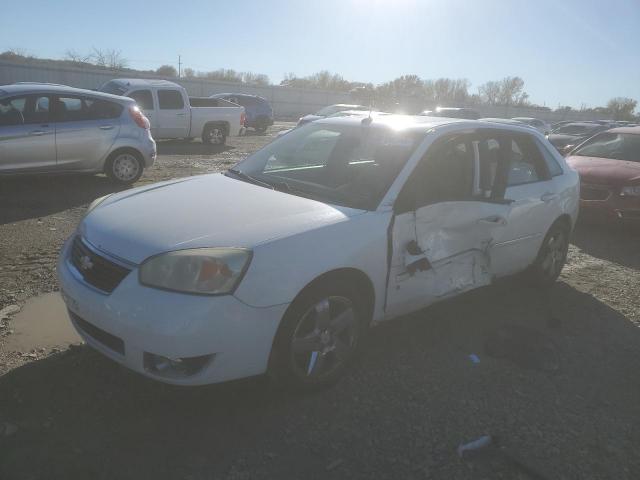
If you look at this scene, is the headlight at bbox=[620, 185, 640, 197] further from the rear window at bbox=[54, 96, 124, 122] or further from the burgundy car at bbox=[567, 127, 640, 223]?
the rear window at bbox=[54, 96, 124, 122]

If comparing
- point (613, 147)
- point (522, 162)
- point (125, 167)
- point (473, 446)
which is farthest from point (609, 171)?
point (125, 167)

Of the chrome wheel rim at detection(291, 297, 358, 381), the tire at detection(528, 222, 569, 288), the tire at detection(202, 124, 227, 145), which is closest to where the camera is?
the chrome wheel rim at detection(291, 297, 358, 381)

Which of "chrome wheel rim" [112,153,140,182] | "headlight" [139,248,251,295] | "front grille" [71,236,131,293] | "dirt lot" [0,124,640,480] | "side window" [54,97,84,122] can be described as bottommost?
"dirt lot" [0,124,640,480]

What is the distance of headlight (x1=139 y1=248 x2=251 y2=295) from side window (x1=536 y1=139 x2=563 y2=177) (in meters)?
3.42

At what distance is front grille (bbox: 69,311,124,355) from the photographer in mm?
2562

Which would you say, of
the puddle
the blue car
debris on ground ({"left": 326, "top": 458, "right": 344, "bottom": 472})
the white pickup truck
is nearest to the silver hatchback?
the puddle

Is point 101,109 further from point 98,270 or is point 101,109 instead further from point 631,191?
point 631,191

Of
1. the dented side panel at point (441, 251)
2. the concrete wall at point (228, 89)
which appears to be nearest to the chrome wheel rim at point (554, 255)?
the dented side panel at point (441, 251)

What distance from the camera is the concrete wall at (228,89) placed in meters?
30.1

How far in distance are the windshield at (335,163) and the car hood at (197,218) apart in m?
0.19

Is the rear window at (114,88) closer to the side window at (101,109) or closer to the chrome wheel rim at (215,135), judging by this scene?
the chrome wheel rim at (215,135)

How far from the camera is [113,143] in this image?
27.0ft

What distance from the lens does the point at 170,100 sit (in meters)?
14.8

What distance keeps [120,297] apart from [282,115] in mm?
42446
